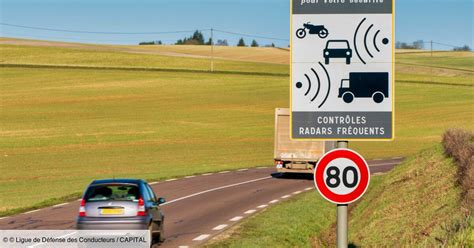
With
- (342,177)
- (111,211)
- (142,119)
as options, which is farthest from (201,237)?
(142,119)

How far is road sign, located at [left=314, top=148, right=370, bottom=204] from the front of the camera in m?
9.68

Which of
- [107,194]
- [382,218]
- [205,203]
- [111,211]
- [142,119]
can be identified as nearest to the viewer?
[111,211]

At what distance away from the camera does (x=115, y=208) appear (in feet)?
60.1

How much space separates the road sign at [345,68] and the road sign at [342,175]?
376 mm

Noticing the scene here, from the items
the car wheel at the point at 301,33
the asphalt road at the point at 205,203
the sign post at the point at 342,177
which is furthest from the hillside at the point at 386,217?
the car wheel at the point at 301,33

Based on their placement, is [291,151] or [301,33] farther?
[291,151]

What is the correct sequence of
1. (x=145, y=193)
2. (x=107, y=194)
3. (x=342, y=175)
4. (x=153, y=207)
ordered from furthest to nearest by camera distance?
1. (x=153, y=207)
2. (x=145, y=193)
3. (x=107, y=194)
4. (x=342, y=175)

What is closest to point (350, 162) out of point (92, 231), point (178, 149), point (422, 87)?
point (92, 231)

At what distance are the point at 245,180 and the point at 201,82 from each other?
5873 centimetres

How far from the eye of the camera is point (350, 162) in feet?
31.7

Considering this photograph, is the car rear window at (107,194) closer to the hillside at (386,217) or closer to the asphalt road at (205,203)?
the asphalt road at (205,203)

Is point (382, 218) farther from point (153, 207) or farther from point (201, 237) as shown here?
point (153, 207)

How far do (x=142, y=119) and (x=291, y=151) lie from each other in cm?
3355

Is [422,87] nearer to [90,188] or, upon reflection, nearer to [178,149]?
[178,149]
